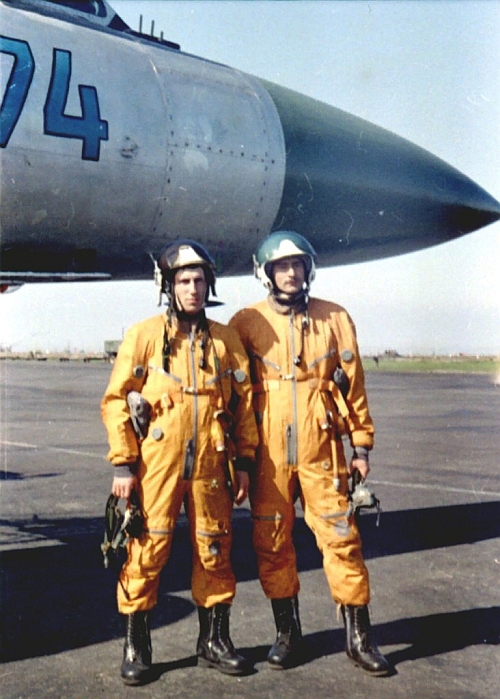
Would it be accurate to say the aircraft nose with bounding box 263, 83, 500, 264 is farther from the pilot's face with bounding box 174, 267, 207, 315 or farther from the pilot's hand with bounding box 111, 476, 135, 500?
the pilot's hand with bounding box 111, 476, 135, 500

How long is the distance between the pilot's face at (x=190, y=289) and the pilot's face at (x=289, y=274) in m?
0.40

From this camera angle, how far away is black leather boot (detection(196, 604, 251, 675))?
364 cm

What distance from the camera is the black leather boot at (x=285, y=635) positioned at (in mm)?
3680

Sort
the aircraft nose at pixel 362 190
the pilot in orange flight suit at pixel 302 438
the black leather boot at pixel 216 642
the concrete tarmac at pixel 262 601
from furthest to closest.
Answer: the aircraft nose at pixel 362 190 < the pilot in orange flight suit at pixel 302 438 < the black leather boot at pixel 216 642 < the concrete tarmac at pixel 262 601

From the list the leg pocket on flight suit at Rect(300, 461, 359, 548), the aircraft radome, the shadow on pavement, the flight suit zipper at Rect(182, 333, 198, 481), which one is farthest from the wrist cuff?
the aircraft radome

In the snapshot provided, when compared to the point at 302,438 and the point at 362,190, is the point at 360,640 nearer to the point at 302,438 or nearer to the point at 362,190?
the point at 302,438

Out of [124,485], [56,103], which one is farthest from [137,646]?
[56,103]

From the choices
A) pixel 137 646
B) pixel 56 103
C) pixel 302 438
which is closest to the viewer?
pixel 137 646

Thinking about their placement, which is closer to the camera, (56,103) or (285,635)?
(285,635)

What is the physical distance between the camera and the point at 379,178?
561cm

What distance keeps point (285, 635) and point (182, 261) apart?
6.10 ft

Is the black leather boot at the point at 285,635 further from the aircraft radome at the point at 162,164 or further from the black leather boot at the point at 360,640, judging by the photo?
the aircraft radome at the point at 162,164

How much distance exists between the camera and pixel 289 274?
13.1 ft

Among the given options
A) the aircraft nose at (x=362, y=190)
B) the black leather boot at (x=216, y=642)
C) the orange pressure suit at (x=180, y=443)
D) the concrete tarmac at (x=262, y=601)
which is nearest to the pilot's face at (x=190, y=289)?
the orange pressure suit at (x=180, y=443)
